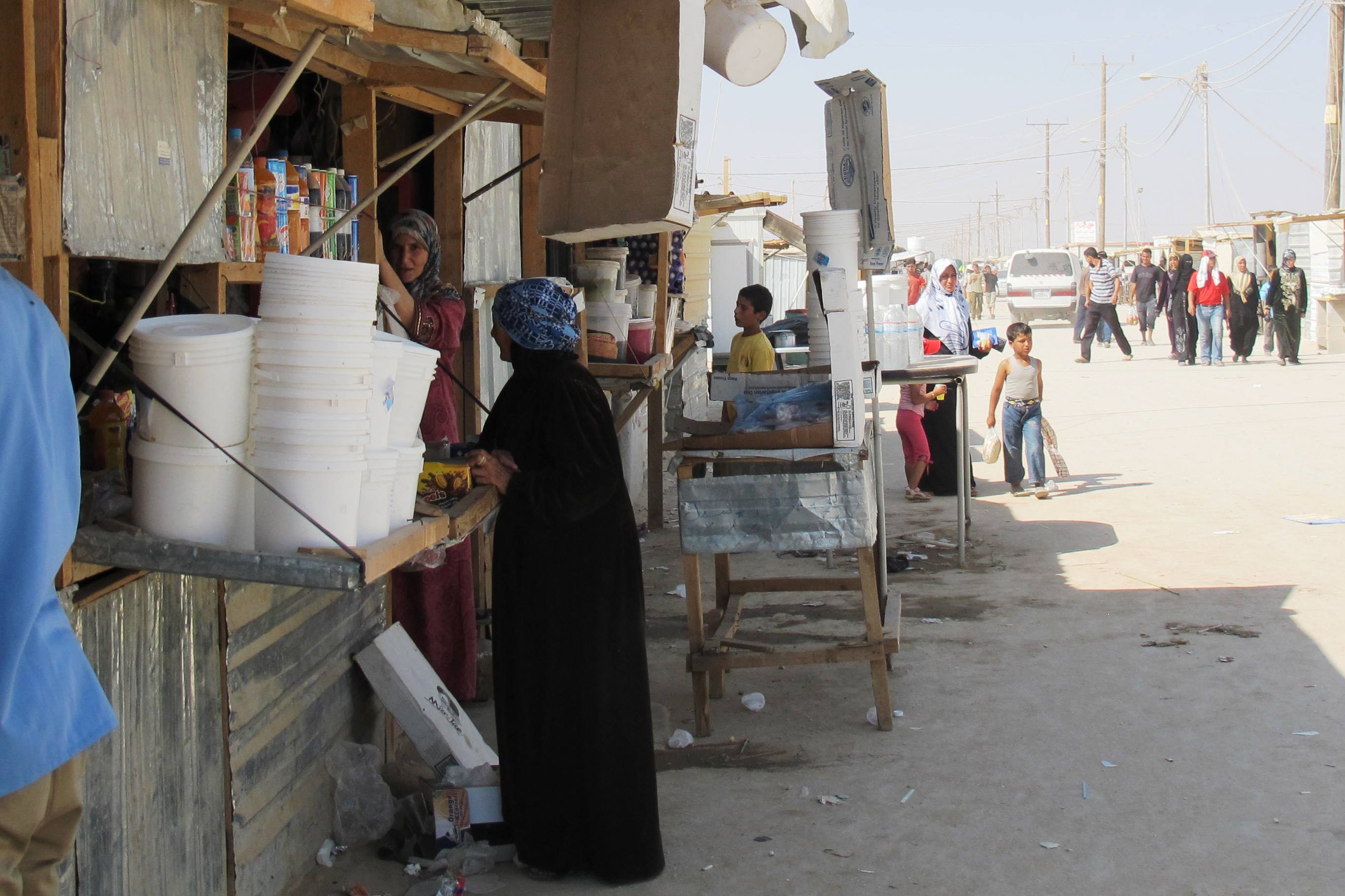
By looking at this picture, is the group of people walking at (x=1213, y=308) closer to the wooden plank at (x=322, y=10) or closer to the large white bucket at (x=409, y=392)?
the large white bucket at (x=409, y=392)

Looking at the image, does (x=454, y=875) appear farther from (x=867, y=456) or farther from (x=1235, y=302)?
(x=1235, y=302)

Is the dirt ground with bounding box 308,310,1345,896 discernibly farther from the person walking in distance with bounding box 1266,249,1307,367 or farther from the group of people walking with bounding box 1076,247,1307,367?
the group of people walking with bounding box 1076,247,1307,367

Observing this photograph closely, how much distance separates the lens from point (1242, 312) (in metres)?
20.5

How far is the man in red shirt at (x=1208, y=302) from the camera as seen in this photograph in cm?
1973

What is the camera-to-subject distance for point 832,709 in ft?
17.5

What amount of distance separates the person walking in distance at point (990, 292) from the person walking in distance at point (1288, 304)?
2354 cm

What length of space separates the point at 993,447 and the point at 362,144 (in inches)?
287

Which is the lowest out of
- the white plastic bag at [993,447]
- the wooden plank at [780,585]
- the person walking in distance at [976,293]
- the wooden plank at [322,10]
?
the wooden plank at [780,585]

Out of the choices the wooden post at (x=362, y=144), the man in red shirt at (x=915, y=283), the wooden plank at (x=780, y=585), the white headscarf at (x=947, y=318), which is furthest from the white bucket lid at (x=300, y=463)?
the man in red shirt at (x=915, y=283)

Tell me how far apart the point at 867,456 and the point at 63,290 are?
3.17 meters

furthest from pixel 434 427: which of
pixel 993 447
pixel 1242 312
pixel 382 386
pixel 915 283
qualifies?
pixel 1242 312

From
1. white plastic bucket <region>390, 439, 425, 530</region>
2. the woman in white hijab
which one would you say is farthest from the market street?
white plastic bucket <region>390, 439, 425, 530</region>

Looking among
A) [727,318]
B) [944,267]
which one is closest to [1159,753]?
[944,267]

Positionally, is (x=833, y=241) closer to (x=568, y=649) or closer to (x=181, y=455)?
(x=568, y=649)
